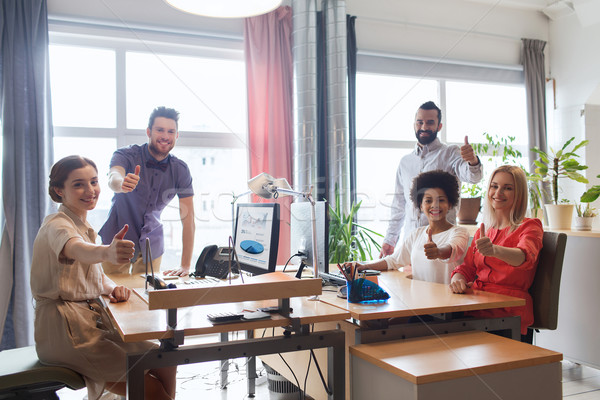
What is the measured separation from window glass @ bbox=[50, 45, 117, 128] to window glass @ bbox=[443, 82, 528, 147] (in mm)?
3283

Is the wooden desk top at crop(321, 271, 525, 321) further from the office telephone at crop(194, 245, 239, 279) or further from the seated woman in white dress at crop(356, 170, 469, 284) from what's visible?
the office telephone at crop(194, 245, 239, 279)

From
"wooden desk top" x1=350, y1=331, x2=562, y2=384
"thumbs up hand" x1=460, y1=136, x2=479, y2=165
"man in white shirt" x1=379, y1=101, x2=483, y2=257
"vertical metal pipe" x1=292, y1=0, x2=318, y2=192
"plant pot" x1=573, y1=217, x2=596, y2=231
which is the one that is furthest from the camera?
"vertical metal pipe" x1=292, y1=0, x2=318, y2=192

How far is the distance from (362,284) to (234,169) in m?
2.69

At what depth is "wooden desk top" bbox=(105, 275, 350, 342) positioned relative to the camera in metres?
1.45

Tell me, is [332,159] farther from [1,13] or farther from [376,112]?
[1,13]

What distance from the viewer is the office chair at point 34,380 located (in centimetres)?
163

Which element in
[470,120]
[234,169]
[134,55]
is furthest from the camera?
[470,120]

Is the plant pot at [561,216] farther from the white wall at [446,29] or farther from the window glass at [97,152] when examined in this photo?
the window glass at [97,152]

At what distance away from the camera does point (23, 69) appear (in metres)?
3.53

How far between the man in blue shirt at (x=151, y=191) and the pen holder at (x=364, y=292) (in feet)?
3.55

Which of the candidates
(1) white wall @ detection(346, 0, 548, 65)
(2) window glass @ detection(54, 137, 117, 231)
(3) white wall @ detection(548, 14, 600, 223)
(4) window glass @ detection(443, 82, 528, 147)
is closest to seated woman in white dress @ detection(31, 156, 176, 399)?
(2) window glass @ detection(54, 137, 117, 231)

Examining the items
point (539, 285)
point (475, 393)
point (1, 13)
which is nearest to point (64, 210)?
point (475, 393)

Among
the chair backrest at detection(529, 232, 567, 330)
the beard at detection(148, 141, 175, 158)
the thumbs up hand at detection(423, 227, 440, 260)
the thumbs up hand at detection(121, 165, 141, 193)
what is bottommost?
the chair backrest at detection(529, 232, 567, 330)

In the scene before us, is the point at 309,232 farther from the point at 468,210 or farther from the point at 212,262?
the point at 468,210
